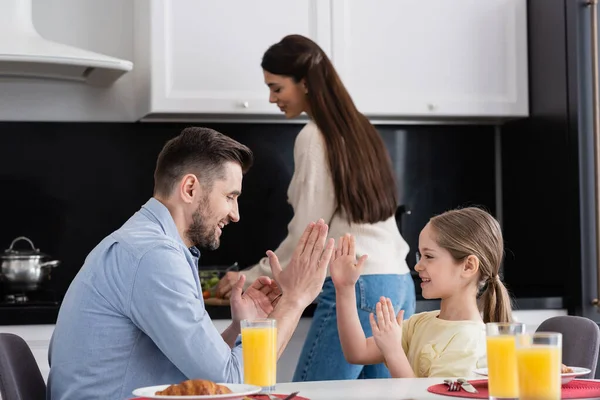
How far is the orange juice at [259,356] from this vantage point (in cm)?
162

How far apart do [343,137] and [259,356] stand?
131 centimetres

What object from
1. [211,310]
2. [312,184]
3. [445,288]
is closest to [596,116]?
[312,184]

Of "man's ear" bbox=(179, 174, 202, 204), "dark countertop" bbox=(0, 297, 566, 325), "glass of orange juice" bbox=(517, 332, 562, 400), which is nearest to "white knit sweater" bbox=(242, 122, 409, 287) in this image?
"dark countertop" bbox=(0, 297, 566, 325)

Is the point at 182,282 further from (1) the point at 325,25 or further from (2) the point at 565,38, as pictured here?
(2) the point at 565,38

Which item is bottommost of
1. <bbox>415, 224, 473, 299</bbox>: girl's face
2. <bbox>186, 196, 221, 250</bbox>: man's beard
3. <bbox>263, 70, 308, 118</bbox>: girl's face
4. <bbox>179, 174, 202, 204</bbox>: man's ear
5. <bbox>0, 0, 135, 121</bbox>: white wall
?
<bbox>415, 224, 473, 299</bbox>: girl's face

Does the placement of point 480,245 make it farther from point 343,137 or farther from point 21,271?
point 21,271

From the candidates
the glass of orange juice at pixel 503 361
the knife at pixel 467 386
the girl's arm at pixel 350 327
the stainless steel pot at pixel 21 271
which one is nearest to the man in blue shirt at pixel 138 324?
the girl's arm at pixel 350 327

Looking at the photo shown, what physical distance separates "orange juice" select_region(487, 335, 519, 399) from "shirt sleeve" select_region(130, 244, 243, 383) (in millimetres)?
487

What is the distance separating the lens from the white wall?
11.7ft

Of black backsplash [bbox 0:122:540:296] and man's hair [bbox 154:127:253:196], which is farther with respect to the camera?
black backsplash [bbox 0:122:540:296]

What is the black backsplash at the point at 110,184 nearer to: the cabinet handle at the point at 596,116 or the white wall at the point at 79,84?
the white wall at the point at 79,84

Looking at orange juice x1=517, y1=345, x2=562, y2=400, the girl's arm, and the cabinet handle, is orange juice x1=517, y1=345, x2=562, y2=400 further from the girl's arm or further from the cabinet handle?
the cabinet handle

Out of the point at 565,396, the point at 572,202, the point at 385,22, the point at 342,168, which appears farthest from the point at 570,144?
the point at 565,396

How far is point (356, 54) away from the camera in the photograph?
347 cm
